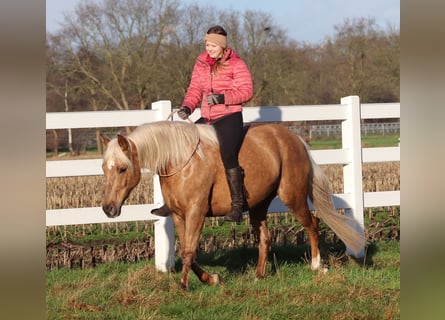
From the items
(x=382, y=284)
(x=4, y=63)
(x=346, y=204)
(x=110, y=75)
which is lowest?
(x=382, y=284)

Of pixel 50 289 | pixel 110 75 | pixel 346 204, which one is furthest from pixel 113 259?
pixel 110 75

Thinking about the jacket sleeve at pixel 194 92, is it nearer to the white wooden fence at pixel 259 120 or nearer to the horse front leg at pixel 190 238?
the white wooden fence at pixel 259 120

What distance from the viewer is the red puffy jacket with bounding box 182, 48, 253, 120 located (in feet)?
18.4

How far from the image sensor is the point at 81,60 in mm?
34938

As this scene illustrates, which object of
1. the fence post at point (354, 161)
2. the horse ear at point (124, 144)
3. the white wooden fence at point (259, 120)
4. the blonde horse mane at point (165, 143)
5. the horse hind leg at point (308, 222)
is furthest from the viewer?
the fence post at point (354, 161)

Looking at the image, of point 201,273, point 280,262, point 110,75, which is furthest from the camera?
point 110,75

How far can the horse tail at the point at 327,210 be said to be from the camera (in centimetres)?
653

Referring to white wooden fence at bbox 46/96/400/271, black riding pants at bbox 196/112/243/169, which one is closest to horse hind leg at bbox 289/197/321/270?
white wooden fence at bbox 46/96/400/271

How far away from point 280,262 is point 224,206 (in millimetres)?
1461

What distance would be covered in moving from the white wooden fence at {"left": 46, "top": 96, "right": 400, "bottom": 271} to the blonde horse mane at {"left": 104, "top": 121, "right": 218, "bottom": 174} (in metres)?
1.17

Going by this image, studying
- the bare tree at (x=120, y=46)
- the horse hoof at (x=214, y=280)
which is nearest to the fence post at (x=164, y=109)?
Answer: the horse hoof at (x=214, y=280)

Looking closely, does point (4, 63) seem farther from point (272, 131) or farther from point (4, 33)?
point (272, 131)

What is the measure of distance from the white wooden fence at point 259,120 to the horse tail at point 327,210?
13.3 inches

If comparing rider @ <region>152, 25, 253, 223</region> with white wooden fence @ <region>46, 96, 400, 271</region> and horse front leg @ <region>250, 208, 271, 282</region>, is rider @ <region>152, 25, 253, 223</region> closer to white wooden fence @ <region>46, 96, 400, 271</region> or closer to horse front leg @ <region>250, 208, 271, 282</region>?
horse front leg @ <region>250, 208, 271, 282</region>
